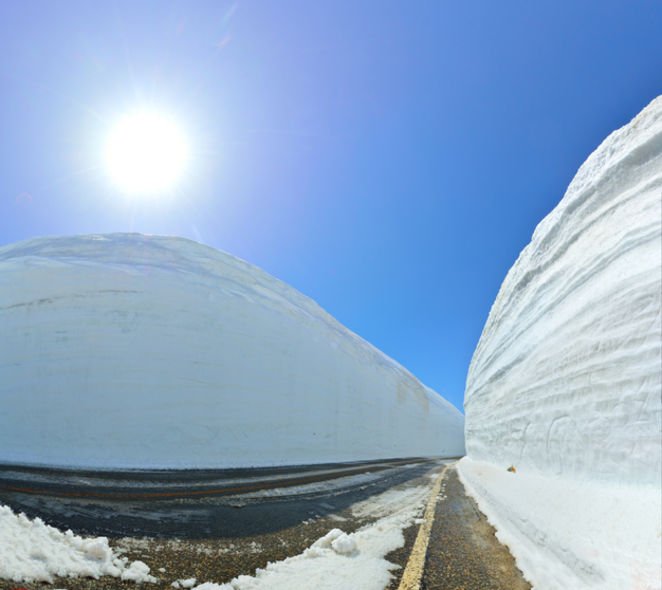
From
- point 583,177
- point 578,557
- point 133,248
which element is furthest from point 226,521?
point 133,248

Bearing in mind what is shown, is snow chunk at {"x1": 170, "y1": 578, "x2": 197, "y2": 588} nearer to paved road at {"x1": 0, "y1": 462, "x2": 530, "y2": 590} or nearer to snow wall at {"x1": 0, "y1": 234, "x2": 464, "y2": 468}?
paved road at {"x1": 0, "y1": 462, "x2": 530, "y2": 590}

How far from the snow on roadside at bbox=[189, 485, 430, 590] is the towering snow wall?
2470mm

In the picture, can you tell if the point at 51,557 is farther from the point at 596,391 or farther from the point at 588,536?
the point at 596,391

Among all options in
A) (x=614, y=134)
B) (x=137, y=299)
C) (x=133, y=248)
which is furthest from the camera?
(x=133, y=248)

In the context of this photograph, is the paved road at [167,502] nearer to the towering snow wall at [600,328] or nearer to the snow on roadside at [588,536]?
the snow on roadside at [588,536]

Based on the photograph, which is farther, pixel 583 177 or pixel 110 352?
pixel 110 352

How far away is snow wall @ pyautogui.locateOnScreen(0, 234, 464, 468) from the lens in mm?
13258

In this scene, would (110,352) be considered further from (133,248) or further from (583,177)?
(583,177)

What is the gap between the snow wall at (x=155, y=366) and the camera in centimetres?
1326

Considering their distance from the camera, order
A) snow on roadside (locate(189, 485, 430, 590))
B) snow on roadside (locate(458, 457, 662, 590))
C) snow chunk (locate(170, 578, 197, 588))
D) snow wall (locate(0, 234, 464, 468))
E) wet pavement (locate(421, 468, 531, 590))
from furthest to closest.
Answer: snow wall (locate(0, 234, 464, 468)) → wet pavement (locate(421, 468, 531, 590)) → snow on roadside (locate(189, 485, 430, 590)) → snow chunk (locate(170, 578, 197, 588)) → snow on roadside (locate(458, 457, 662, 590))

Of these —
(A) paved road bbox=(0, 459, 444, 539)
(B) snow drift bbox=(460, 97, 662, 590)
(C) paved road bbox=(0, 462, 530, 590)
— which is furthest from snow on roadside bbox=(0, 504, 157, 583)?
(B) snow drift bbox=(460, 97, 662, 590)

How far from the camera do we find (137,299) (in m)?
16.6

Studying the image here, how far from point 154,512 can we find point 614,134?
966cm

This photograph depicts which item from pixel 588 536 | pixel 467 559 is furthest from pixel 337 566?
pixel 588 536
